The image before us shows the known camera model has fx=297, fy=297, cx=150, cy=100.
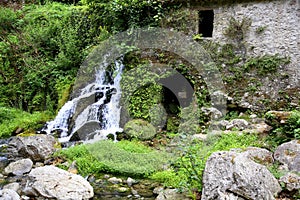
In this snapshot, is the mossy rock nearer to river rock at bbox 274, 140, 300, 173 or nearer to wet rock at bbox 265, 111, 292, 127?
wet rock at bbox 265, 111, 292, 127

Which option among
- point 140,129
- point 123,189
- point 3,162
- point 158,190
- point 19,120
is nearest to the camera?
point 158,190

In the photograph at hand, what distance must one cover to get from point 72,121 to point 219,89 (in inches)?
196

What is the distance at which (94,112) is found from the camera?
9727 mm

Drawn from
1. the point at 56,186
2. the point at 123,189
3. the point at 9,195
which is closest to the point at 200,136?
the point at 123,189

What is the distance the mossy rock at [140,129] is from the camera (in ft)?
28.3

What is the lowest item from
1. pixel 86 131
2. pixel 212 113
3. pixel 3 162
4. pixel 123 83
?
pixel 3 162

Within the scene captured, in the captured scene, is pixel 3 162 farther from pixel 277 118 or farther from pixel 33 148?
pixel 277 118

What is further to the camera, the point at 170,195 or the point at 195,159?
the point at 195,159

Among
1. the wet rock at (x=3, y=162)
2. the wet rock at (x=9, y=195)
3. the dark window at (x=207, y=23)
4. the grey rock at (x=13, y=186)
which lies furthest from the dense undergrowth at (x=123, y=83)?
the dark window at (x=207, y=23)

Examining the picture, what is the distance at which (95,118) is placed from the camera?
959cm

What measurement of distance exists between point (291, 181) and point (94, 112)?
6.53m

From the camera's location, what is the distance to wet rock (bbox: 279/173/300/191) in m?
4.60

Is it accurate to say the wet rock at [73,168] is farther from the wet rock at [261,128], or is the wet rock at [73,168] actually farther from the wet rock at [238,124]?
the wet rock at [261,128]

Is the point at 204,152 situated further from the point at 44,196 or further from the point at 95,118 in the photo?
the point at 95,118
